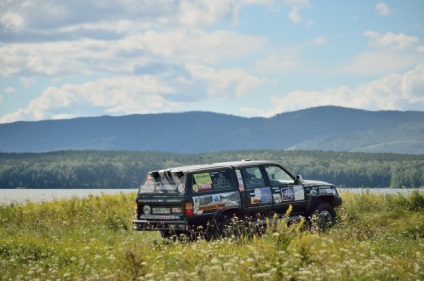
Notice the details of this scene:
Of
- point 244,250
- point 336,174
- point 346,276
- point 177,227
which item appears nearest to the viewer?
point 346,276

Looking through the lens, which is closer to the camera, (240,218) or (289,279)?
(289,279)

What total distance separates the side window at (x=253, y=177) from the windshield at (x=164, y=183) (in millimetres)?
1632

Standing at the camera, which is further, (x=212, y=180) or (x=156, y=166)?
(x=156, y=166)

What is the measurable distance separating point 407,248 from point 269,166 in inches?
187

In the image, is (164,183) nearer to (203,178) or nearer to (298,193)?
(203,178)

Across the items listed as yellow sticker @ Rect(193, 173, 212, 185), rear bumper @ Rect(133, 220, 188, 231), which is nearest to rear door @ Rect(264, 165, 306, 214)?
yellow sticker @ Rect(193, 173, 212, 185)

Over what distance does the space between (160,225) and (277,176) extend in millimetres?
3235

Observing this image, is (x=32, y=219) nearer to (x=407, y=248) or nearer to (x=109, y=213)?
(x=109, y=213)

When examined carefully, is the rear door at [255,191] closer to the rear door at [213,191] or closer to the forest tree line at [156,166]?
the rear door at [213,191]

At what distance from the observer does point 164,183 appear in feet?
57.6

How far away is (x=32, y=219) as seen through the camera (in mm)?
22828

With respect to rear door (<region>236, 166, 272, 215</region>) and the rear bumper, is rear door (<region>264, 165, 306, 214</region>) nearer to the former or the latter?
rear door (<region>236, 166, 272, 215</region>)

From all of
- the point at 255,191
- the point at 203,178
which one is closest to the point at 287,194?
the point at 255,191

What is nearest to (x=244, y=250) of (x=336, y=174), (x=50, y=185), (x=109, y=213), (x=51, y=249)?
(x=51, y=249)
